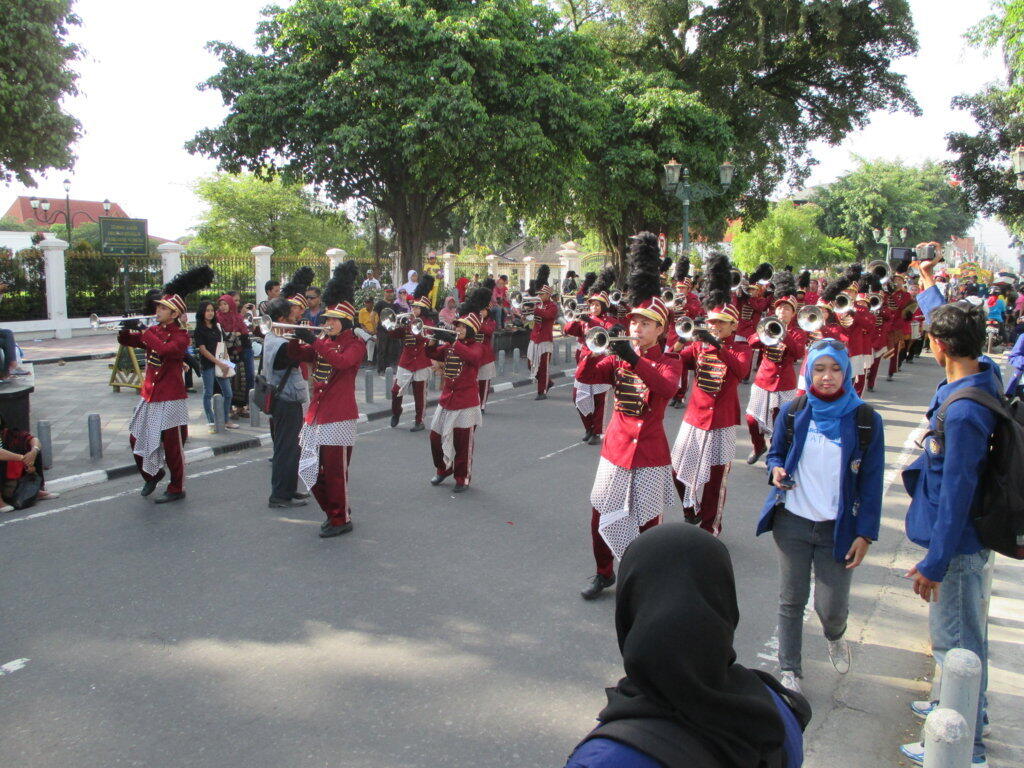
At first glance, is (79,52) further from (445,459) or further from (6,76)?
(445,459)

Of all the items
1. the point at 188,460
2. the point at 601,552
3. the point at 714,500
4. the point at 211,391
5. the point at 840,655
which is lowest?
the point at 840,655

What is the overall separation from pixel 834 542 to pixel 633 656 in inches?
104

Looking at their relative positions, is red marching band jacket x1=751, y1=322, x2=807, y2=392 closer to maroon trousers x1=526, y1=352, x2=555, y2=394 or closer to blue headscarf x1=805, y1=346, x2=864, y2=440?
blue headscarf x1=805, y1=346, x2=864, y2=440

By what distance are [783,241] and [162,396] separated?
43.6m

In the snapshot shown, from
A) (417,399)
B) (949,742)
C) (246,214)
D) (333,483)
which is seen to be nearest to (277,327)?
(333,483)

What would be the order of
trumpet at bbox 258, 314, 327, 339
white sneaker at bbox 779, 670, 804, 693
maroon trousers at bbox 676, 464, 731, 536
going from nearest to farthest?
white sneaker at bbox 779, 670, 804, 693
maroon trousers at bbox 676, 464, 731, 536
trumpet at bbox 258, 314, 327, 339

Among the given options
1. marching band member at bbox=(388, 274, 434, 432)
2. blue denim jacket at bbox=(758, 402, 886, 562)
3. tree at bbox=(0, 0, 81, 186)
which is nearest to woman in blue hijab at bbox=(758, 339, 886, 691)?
blue denim jacket at bbox=(758, 402, 886, 562)

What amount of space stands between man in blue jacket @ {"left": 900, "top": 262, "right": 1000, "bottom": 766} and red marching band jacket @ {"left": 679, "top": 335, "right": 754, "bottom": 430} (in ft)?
8.72

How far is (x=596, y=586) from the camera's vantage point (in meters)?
5.39

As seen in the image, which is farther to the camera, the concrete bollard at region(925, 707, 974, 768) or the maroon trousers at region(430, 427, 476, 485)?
the maroon trousers at region(430, 427, 476, 485)

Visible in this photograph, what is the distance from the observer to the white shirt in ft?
13.0

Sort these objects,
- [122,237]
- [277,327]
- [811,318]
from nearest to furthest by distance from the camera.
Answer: [277,327], [811,318], [122,237]

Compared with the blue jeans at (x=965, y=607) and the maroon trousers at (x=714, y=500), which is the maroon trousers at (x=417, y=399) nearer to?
the maroon trousers at (x=714, y=500)

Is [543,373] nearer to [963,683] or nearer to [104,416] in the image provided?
[104,416]
